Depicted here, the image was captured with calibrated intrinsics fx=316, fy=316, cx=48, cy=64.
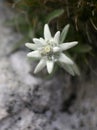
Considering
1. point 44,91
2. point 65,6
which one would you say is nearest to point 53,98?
point 44,91

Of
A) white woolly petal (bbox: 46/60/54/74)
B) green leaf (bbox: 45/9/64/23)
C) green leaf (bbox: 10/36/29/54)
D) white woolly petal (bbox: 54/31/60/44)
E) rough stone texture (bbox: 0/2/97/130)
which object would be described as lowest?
rough stone texture (bbox: 0/2/97/130)

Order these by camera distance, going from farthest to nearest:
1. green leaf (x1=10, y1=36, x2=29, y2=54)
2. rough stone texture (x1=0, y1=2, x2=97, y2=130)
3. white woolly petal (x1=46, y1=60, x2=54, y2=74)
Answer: green leaf (x1=10, y1=36, x2=29, y2=54)
rough stone texture (x1=0, y1=2, x2=97, y2=130)
white woolly petal (x1=46, y1=60, x2=54, y2=74)

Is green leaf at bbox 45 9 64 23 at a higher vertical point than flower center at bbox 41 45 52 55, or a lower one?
higher

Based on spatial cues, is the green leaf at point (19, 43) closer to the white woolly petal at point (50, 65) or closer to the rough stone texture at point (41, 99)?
the rough stone texture at point (41, 99)

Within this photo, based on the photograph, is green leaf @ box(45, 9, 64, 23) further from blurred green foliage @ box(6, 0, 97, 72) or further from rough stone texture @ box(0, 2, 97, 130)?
rough stone texture @ box(0, 2, 97, 130)

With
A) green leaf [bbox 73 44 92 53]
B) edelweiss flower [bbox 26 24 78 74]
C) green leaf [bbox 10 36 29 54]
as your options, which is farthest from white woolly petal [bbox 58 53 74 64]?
green leaf [bbox 10 36 29 54]

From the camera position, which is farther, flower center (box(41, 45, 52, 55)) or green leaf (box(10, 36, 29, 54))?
green leaf (box(10, 36, 29, 54))

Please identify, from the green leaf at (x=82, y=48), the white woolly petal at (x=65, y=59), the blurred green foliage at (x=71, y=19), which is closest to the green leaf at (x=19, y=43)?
the blurred green foliage at (x=71, y=19)
